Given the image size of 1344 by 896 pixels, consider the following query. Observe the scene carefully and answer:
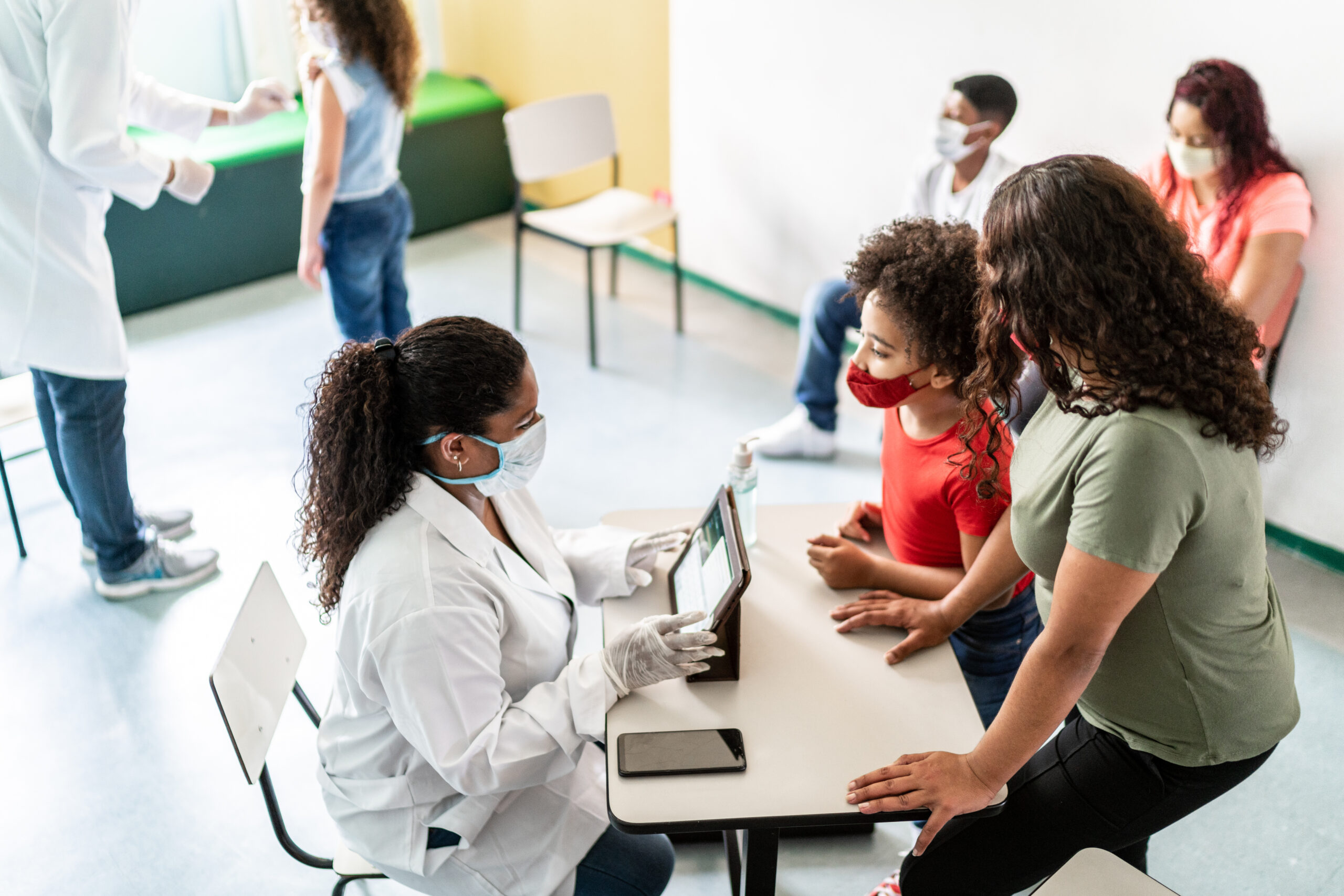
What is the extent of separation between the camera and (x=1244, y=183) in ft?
9.28

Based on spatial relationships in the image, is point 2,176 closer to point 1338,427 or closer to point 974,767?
point 974,767

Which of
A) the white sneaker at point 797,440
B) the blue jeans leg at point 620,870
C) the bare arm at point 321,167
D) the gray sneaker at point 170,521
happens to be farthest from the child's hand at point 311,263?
the blue jeans leg at point 620,870

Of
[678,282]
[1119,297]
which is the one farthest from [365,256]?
[1119,297]

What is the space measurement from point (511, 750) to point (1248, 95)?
2.47 m

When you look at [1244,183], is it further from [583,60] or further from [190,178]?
[583,60]

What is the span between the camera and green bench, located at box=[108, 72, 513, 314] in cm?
445

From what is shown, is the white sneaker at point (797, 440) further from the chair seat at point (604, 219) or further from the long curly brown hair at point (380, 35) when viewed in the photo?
the long curly brown hair at point (380, 35)

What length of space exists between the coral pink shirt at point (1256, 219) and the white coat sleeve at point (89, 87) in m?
2.51

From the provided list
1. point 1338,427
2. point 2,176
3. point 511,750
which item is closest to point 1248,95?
point 1338,427

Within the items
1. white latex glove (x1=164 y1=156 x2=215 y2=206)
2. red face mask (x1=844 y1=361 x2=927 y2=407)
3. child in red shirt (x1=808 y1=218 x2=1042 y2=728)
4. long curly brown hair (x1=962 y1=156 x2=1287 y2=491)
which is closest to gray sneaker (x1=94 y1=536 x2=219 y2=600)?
white latex glove (x1=164 y1=156 x2=215 y2=206)

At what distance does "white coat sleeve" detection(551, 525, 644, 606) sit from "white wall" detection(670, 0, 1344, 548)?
2101mm

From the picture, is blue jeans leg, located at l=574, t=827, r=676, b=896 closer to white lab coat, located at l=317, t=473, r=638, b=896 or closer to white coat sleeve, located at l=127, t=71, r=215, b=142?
white lab coat, located at l=317, t=473, r=638, b=896

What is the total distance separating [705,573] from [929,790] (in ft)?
1.62

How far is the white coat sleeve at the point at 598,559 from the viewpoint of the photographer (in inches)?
76.0
